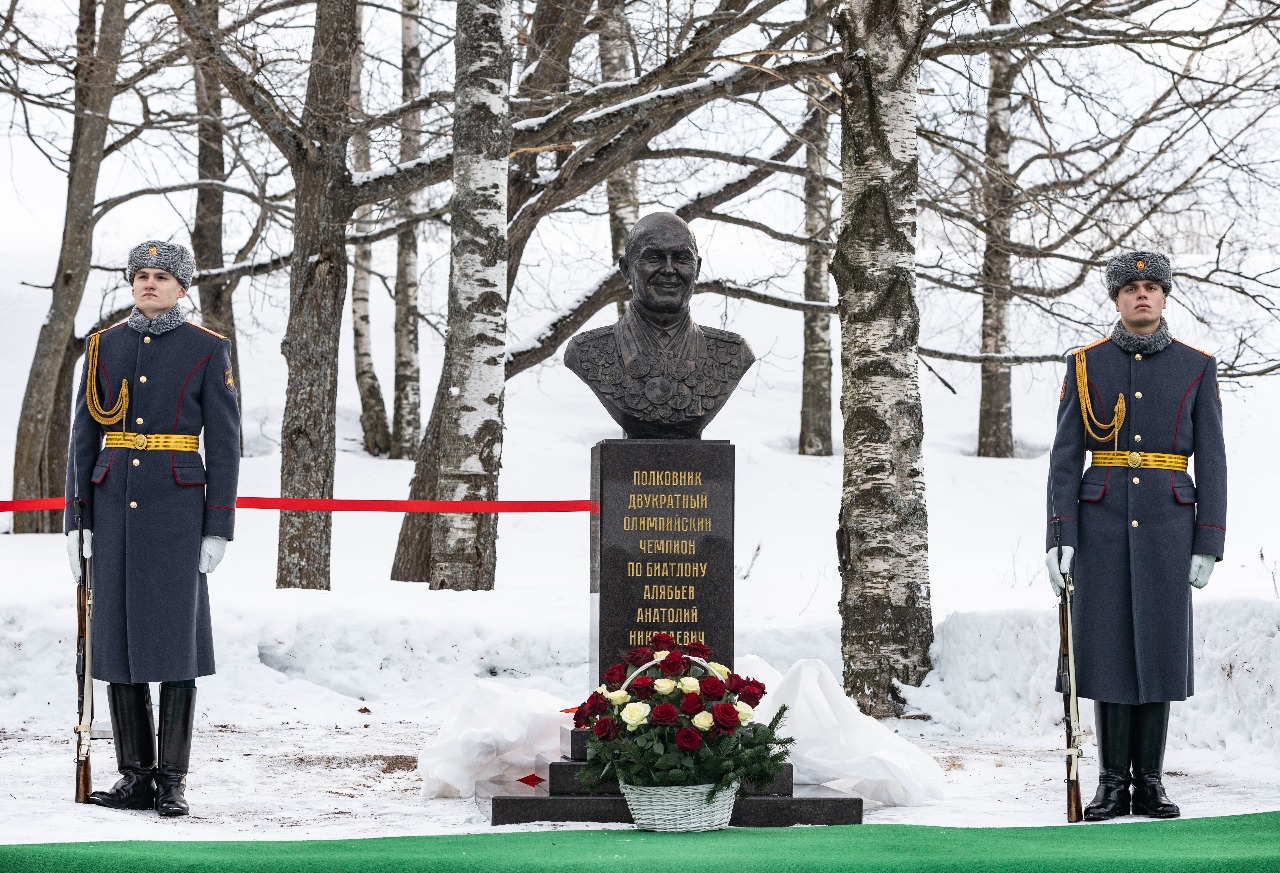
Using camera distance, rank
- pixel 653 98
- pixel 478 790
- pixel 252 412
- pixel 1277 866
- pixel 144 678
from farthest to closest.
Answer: pixel 252 412 → pixel 653 98 → pixel 478 790 → pixel 144 678 → pixel 1277 866

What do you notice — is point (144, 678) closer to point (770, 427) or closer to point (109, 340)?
point (109, 340)

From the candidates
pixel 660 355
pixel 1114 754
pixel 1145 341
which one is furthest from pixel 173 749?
pixel 1145 341

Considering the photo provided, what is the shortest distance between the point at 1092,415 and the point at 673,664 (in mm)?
1831

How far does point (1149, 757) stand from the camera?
5.38 meters

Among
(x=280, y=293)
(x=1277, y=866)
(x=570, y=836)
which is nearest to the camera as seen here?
(x=1277, y=866)

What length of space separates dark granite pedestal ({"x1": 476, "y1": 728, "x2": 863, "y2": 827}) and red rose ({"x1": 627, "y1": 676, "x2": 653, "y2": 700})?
→ 1.54 ft

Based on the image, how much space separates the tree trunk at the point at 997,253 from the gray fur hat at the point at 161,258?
6.65 metres

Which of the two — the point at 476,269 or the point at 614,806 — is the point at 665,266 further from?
the point at 476,269

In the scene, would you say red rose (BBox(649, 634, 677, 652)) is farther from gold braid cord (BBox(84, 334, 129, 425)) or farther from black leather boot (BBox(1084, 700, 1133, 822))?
gold braid cord (BBox(84, 334, 129, 425))

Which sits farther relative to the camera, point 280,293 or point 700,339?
point 280,293

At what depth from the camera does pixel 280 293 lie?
32.9 meters

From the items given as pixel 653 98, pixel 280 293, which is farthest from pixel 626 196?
pixel 280 293

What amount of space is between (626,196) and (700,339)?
9.26m

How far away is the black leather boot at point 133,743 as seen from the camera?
17.9 ft
